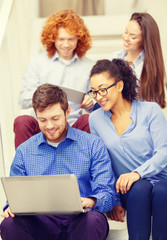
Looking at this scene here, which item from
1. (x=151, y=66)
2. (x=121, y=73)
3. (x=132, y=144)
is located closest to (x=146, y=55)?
(x=151, y=66)

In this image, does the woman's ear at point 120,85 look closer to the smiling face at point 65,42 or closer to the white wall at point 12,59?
the smiling face at point 65,42

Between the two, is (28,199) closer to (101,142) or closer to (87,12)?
(101,142)

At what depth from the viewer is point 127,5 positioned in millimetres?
4777

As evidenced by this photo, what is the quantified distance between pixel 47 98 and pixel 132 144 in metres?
0.42

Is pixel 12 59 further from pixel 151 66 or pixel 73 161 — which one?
pixel 73 161

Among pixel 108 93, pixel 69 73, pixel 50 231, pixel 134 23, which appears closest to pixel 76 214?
pixel 50 231

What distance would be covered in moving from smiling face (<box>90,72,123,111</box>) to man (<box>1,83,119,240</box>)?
15cm

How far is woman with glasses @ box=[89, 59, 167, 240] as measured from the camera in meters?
2.01

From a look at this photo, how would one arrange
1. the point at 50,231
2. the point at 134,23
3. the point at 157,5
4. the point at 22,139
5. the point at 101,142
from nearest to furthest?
the point at 50,231, the point at 101,142, the point at 22,139, the point at 134,23, the point at 157,5

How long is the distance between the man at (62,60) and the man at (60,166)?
2.20 feet

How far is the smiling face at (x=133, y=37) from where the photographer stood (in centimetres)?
298

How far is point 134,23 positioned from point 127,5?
72.7 inches

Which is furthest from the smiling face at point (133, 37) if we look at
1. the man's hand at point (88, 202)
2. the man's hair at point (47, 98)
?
the man's hand at point (88, 202)

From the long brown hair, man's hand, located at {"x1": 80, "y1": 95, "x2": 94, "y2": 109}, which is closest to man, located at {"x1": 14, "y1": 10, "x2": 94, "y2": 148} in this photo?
man's hand, located at {"x1": 80, "y1": 95, "x2": 94, "y2": 109}
